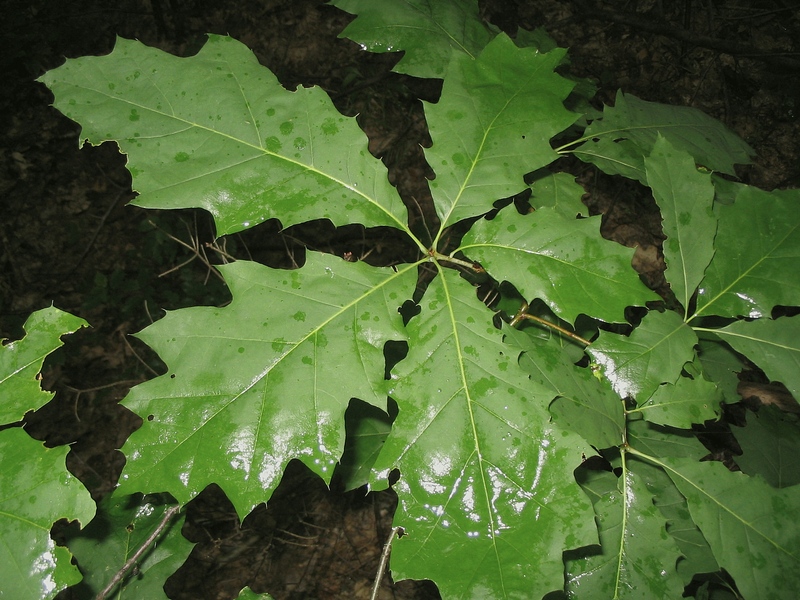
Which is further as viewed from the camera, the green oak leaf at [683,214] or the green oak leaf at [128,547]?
the green oak leaf at [128,547]

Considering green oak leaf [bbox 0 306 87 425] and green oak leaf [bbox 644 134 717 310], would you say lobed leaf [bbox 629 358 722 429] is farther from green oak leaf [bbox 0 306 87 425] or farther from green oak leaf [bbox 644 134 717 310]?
green oak leaf [bbox 0 306 87 425]

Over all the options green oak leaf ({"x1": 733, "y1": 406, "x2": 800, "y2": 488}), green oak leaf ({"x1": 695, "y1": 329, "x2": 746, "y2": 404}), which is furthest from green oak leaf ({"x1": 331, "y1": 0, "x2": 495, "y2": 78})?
green oak leaf ({"x1": 733, "y1": 406, "x2": 800, "y2": 488})

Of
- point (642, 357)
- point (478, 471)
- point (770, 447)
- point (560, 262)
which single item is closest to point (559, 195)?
point (560, 262)

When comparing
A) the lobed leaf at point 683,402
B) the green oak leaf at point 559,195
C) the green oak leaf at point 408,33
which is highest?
the green oak leaf at point 408,33

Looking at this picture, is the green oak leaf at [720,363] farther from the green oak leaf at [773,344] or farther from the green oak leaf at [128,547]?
the green oak leaf at [128,547]

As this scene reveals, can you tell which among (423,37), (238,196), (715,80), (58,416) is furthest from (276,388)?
(715,80)

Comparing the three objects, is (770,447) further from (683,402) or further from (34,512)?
(34,512)

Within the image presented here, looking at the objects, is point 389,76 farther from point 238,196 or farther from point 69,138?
point 238,196

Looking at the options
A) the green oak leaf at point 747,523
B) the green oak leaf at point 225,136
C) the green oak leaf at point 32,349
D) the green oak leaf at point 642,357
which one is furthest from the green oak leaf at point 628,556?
the green oak leaf at point 32,349
